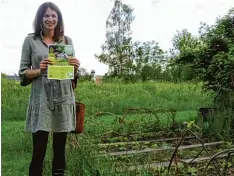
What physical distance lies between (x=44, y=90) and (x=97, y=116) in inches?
109

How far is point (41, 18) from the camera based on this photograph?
3203mm

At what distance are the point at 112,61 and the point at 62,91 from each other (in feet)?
37.3

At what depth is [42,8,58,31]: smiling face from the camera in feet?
10.4

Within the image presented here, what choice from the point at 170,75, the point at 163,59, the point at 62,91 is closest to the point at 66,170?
the point at 62,91

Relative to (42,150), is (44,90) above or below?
above

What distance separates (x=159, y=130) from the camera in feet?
23.8

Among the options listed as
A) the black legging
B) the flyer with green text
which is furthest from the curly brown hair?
the black legging

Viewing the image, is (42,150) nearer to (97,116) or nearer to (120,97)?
(97,116)

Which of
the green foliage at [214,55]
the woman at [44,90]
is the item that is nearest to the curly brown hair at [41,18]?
the woman at [44,90]

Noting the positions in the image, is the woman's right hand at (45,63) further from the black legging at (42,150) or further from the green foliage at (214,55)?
the green foliage at (214,55)

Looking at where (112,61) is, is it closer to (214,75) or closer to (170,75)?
(170,75)

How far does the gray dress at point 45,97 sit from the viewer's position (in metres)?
3.22

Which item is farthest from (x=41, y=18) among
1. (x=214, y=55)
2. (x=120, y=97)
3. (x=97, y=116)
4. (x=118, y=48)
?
(x=118, y=48)

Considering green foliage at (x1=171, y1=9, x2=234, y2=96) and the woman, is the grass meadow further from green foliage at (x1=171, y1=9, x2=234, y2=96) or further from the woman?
green foliage at (x1=171, y1=9, x2=234, y2=96)
